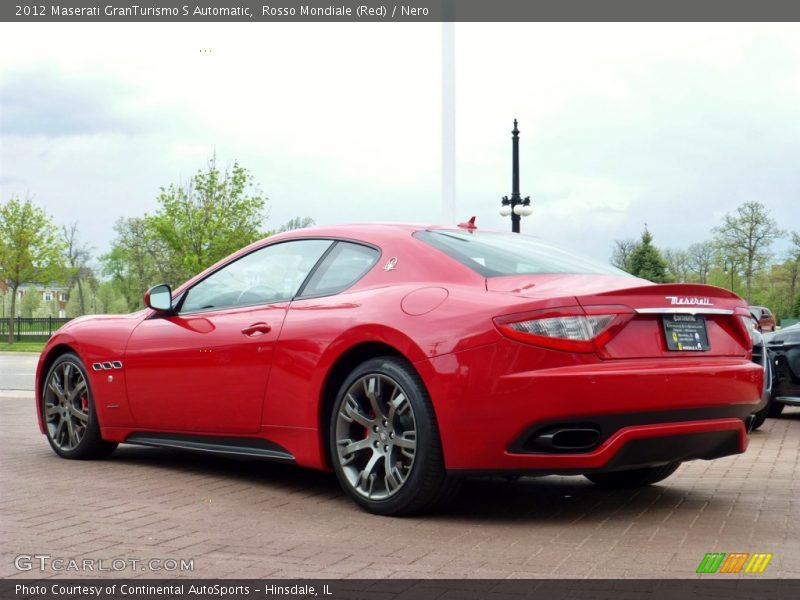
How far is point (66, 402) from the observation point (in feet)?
23.5

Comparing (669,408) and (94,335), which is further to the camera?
(94,335)

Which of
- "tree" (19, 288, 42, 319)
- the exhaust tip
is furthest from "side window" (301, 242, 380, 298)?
"tree" (19, 288, 42, 319)

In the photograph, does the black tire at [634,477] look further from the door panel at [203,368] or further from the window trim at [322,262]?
the door panel at [203,368]

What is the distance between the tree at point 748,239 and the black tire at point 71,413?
5064cm

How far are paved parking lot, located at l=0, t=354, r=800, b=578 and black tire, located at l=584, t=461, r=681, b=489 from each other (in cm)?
8

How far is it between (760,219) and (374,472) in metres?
52.4

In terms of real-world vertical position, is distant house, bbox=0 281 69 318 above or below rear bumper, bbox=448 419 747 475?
below

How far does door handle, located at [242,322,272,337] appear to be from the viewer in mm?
5684

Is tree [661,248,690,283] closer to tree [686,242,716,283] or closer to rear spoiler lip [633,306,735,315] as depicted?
tree [686,242,716,283]

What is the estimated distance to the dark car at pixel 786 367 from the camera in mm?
10594

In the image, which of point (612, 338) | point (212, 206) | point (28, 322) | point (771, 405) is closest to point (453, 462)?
point (612, 338)

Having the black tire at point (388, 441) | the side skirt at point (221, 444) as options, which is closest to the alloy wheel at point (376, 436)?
the black tire at point (388, 441)

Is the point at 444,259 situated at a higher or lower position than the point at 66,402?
higher

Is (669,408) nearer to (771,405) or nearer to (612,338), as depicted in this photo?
(612,338)
